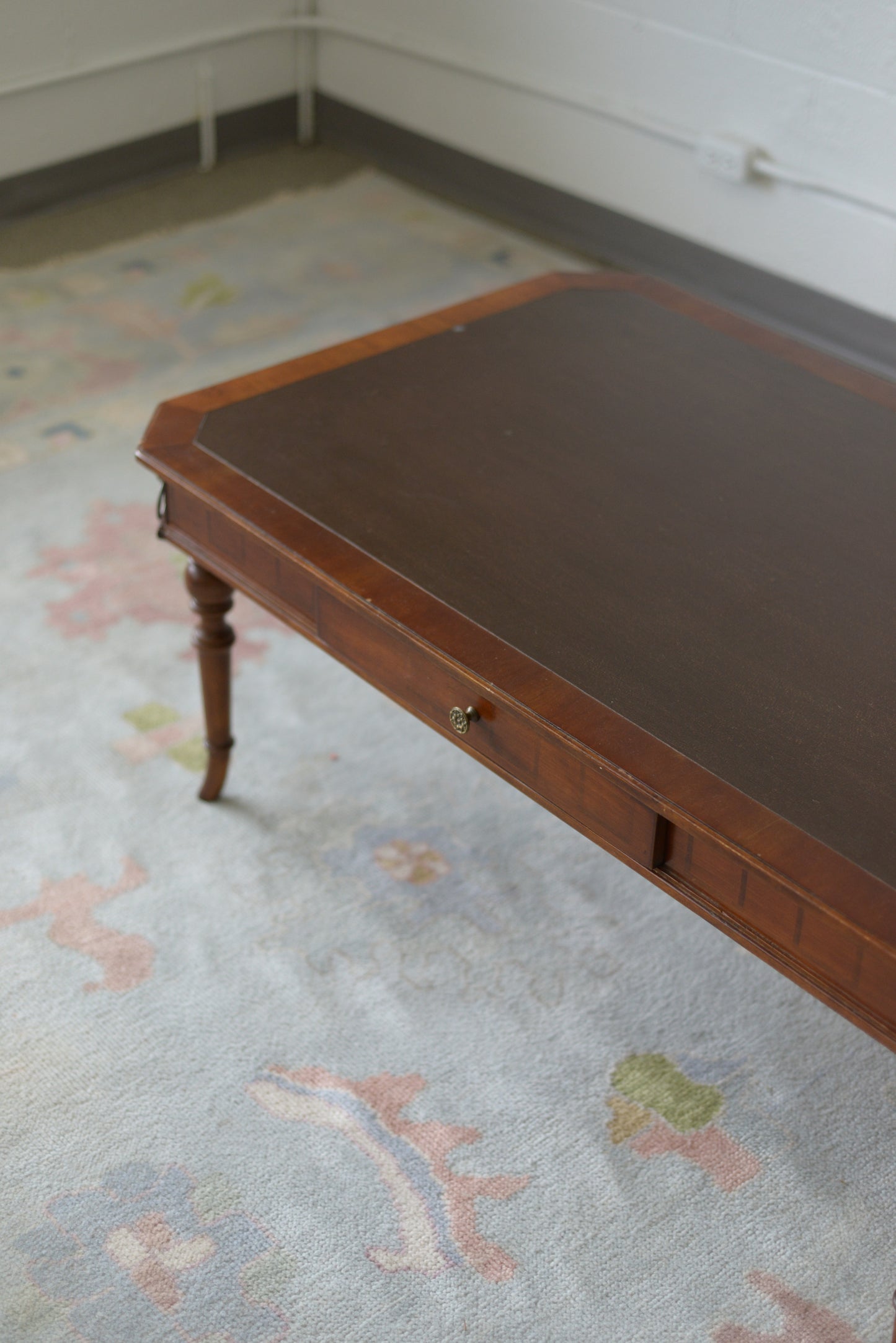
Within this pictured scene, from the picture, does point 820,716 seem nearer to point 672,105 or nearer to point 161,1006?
point 161,1006

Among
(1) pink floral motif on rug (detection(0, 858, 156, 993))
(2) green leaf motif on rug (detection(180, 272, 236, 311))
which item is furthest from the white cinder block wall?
(1) pink floral motif on rug (detection(0, 858, 156, 993))

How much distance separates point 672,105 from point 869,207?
64 cm

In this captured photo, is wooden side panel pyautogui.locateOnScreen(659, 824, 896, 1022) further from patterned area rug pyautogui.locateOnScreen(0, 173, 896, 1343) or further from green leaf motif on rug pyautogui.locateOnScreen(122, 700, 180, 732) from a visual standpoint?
green leaf motif on rug pyautogui.locateOnScreen(122, 700, 180, 732)

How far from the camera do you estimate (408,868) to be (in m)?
2.25

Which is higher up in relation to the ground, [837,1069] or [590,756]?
[590,756]

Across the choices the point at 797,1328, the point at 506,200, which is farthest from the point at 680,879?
the point at 506,200

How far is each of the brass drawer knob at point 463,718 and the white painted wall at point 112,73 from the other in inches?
120

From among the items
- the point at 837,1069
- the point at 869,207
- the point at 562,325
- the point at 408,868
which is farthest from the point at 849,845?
the point at 869,207

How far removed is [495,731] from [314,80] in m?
3.70

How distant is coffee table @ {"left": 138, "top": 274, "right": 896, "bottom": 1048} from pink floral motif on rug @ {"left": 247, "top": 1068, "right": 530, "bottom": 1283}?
0.51m

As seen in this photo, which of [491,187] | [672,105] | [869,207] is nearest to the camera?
[869,207]

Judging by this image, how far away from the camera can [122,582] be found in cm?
286

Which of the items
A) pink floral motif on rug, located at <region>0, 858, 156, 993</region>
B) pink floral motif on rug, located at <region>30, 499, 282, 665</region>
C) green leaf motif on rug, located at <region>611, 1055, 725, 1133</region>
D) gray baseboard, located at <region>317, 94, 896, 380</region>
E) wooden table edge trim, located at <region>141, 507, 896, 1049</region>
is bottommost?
pink floral motif on rug, located at <region>0, 858, 156, 993</region>

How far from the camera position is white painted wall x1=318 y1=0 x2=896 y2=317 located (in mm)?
3340
